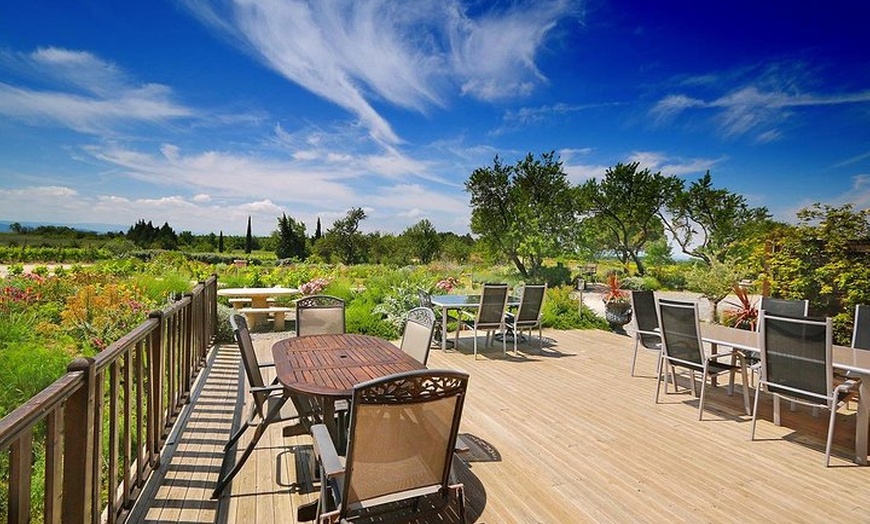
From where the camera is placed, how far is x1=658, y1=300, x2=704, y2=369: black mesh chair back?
3.87 metres

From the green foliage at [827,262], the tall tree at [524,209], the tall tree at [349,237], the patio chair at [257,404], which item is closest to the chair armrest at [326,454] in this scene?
the patio chair at [257,404]

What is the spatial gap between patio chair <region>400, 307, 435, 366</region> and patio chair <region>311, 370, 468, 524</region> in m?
0.96

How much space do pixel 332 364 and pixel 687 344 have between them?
345 cm

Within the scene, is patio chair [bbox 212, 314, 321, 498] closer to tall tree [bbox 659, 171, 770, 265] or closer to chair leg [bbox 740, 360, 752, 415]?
chair leg [bbox 740, 360, 752, 415]

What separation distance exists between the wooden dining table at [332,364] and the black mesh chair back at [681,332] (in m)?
2.76

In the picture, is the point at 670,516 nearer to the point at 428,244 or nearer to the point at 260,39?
the point at 260,39

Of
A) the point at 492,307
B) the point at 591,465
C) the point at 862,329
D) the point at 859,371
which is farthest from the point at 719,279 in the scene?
the point at 591,465

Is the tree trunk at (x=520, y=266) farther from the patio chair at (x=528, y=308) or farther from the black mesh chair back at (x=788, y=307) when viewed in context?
the black mesh chair back at (x=788, y=307)

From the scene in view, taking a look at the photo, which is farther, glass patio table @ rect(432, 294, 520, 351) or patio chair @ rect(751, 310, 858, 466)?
glass patio table @ rect(432, 294, 520, 351)

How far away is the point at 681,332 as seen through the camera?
13.2 feet

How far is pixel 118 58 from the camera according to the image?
14.5 metres

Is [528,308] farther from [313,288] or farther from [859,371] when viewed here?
[313,288]

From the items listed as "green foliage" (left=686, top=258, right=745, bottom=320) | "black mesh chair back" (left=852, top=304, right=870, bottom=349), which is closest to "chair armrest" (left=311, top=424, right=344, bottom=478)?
"black mesh chair back" (left=852, top=304, right=870, bottom=349)

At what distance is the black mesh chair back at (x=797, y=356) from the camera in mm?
2873
